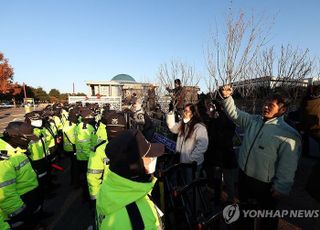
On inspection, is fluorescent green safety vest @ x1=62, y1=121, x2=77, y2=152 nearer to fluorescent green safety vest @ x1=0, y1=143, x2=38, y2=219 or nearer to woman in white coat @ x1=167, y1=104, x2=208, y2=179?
fluorescent green safety vest @ x1=0, y1=143, x2=38, y2=219

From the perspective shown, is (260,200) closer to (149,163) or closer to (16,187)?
(149,163)

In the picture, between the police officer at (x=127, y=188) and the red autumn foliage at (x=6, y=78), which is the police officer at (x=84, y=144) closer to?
the police officer at (x=127, y=188)

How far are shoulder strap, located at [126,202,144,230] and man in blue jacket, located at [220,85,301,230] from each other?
184cm

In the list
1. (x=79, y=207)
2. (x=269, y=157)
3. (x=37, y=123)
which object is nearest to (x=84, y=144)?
(x=79, y=207)

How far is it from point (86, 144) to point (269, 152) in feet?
12.5

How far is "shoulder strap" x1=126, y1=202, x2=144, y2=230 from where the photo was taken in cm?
135

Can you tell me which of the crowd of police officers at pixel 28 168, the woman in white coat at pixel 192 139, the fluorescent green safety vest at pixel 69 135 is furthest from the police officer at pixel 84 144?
the woman in white coat at pixel 192 139

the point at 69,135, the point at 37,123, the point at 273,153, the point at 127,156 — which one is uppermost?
the point at 127,156

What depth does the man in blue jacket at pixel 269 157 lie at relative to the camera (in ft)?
8.53

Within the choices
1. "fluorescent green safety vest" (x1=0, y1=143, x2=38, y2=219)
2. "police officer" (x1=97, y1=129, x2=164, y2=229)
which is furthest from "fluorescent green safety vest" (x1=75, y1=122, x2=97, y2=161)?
"police officer" (x1=97, y1=129, x2=164, y2=229)

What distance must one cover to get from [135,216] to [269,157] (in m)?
1.89

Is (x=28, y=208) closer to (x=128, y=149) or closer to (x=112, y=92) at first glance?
(x=128, y=149)

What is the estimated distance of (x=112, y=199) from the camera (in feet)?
4.72

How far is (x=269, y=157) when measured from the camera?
2680 mm
